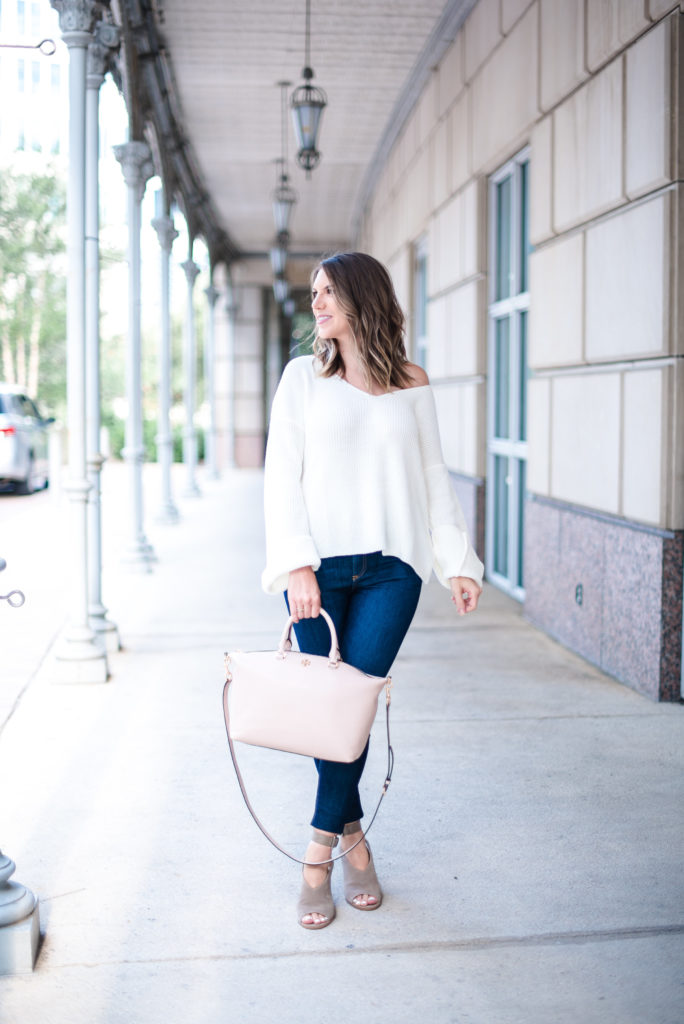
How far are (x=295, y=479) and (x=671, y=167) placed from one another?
264 cm

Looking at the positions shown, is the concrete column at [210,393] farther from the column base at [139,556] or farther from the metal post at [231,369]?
the column base at [139,556]

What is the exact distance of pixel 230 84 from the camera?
11.2m

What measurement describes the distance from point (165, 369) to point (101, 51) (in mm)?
5962

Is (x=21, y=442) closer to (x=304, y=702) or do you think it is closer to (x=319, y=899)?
(x=319, y=899)

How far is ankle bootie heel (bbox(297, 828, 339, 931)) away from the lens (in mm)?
2775

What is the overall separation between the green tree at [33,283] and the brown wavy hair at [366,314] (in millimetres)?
31040

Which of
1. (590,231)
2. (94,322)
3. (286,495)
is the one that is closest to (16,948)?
(286,495)

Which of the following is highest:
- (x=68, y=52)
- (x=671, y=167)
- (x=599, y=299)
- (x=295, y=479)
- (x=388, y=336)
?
(x=68, y=52)

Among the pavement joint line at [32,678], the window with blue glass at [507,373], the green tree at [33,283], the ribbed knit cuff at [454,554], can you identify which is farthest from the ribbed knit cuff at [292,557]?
the green tree at [33,283]

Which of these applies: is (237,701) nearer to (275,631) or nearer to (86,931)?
(86,931)

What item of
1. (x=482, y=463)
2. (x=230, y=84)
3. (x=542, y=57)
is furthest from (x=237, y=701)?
(x=230, y=84)

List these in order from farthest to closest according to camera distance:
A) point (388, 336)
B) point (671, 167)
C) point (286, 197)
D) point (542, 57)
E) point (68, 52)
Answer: point (286, 197)
point (542, 57)
point (68, 52)
point (671, 167)
point (388, 336)

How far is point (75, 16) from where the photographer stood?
207 inches

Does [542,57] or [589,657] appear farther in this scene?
[542,57]
